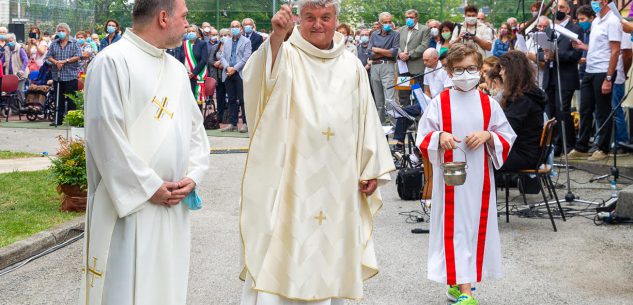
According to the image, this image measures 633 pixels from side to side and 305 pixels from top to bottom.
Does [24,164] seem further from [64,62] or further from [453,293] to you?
[453,293]

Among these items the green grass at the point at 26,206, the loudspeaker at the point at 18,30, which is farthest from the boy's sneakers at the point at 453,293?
the loudspeaker at the point at 18,30

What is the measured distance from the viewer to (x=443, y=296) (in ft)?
23.3

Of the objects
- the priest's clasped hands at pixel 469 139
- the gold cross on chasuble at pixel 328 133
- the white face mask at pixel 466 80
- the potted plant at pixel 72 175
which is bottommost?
the potted plant at pixel 72 175

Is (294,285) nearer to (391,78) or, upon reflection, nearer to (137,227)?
(137,227)

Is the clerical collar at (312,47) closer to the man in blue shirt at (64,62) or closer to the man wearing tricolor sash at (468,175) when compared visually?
the man wearing tricolor sash at (468,175)

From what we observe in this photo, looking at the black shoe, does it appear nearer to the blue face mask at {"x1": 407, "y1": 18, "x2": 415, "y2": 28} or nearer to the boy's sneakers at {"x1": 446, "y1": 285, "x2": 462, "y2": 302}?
the blue face mask at {"x1": 407, "y1": 18, "x2": 415, "y2": 28}

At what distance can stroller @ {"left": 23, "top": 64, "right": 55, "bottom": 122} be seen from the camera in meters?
23.4

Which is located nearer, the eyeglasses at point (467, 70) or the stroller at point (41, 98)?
the eyeglasses at point (467, 70)

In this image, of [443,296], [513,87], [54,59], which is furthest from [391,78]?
[443,296]

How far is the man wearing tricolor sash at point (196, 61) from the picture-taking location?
21672mm

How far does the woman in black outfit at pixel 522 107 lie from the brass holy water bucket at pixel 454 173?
3078 mm

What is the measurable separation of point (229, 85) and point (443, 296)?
14025 millimetres

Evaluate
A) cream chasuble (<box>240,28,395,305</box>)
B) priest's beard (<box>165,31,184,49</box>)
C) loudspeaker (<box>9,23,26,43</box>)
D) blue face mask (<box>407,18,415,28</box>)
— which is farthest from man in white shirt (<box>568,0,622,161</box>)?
loudspeaker (<box>9,23,26,43</box>)

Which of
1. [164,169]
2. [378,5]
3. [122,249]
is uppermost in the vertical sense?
[378,5]
